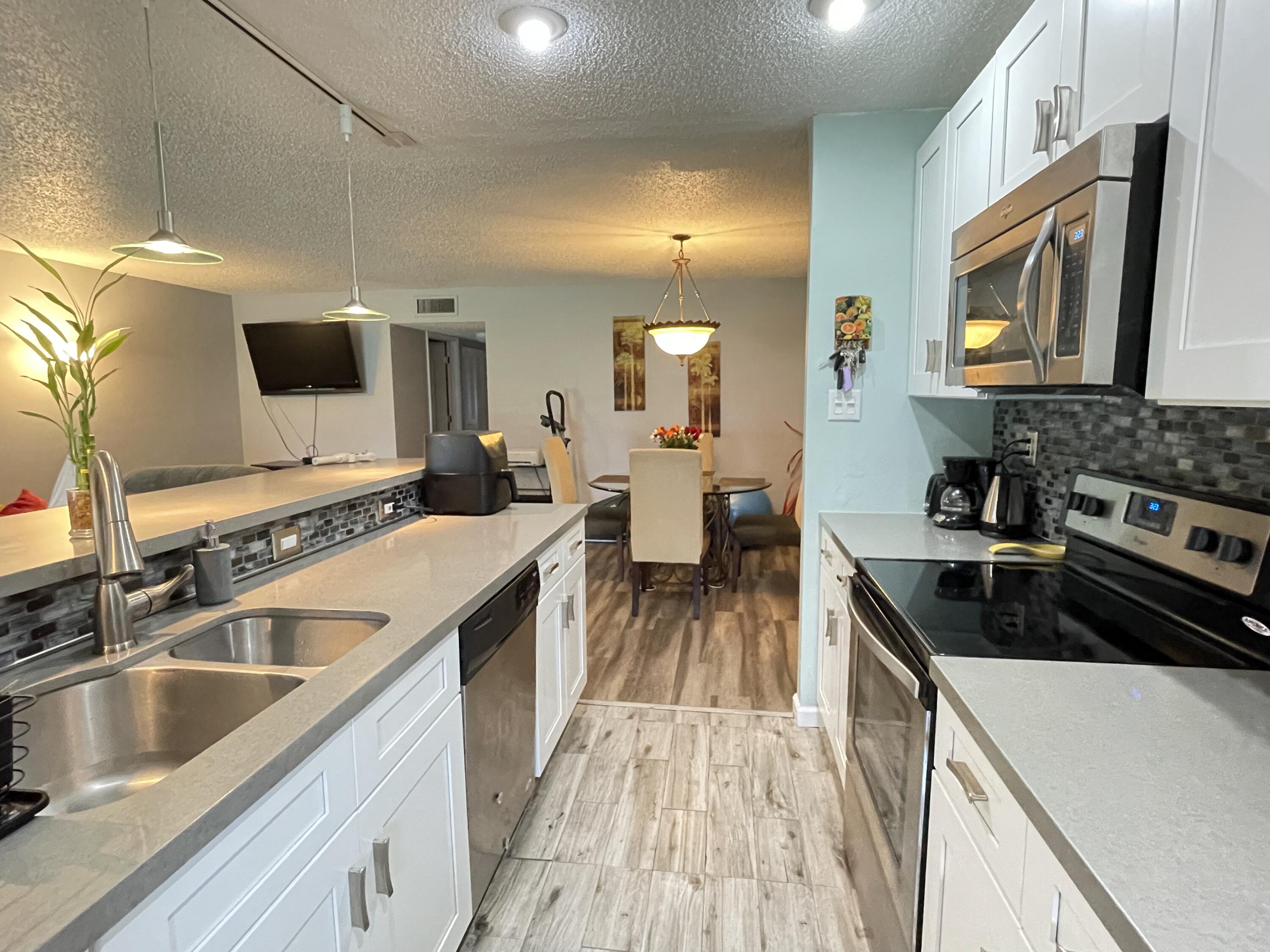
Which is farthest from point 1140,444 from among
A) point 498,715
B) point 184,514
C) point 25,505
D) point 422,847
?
point 25,505

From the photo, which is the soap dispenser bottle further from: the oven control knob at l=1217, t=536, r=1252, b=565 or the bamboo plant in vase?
the oven control knob at l=1217, t=536, r=1252, b=565

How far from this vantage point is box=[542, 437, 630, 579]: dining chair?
4375 mm

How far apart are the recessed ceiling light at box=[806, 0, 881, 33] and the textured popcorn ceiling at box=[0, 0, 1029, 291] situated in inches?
1.7

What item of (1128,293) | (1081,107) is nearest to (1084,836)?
(1128,293)

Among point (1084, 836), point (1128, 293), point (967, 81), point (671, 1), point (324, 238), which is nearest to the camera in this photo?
point (1084, 836)

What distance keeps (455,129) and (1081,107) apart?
6.69ft

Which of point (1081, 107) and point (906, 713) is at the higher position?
point (1081, 107)

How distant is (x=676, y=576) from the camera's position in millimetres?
4688

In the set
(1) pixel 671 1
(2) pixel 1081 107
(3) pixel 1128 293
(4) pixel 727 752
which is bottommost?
(4) pixel 727 752

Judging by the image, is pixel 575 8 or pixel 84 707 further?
pixel 575 8

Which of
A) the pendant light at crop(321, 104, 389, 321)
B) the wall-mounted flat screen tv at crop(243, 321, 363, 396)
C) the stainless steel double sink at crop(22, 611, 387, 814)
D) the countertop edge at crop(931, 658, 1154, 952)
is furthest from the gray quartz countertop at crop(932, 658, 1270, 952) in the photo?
the wall-mounted flat screen tv at crop(243, 321, 363, 396)

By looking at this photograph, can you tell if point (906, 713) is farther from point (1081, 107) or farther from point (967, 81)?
point (967, 81)

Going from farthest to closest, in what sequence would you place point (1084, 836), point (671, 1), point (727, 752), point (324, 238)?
point (324, 238)
point (727, 752)
point (671, 1)
point (1084, 836)

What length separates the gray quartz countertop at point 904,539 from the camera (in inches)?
71.2
